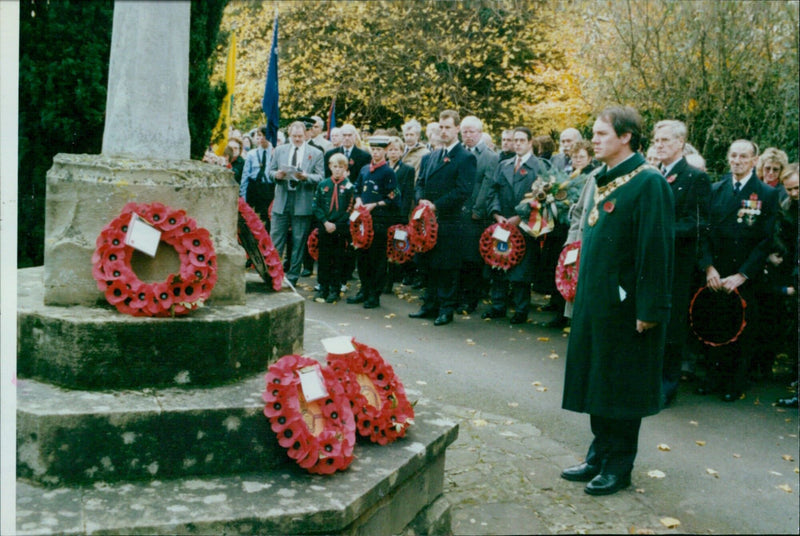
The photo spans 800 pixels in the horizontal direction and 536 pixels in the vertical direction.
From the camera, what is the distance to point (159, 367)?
3.83m

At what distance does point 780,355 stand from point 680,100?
179 inches

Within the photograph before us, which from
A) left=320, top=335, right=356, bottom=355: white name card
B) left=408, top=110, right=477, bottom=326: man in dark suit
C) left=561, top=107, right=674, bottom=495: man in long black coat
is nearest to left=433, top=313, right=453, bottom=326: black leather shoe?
left=408, top=110, right=477, bottom=326: man in dark suit

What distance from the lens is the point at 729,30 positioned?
11.3 metres

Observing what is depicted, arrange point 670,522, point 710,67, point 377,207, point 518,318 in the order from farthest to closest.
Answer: point 710,67 < point 377,207 < point 518,318 < point 670,522

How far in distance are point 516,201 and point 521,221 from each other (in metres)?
0.33

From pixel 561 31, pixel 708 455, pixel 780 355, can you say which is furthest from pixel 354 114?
pixel 708 455

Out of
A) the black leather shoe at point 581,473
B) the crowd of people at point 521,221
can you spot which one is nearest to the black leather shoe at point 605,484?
the black leather shoe at point 581,473

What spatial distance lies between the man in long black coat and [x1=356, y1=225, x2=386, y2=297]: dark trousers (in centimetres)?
582

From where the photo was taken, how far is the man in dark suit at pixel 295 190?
1130 centimetres

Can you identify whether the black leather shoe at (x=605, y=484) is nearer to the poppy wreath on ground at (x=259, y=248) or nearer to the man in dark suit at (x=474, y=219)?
the poppy wreath on ground at (x=259, y=248)

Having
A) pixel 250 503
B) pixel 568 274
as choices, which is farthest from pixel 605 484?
pixel 568 274

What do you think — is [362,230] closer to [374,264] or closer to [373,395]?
[374,264]

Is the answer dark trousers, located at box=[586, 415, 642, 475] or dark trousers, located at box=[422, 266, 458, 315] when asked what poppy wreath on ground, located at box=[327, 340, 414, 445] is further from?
dark trousers, located at box=[422, 266, 458, 315]

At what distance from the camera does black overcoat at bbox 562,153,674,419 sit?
4.71 m
